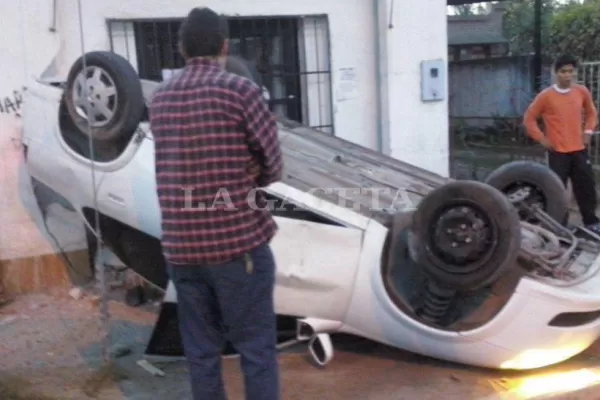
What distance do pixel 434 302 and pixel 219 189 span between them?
1.51m

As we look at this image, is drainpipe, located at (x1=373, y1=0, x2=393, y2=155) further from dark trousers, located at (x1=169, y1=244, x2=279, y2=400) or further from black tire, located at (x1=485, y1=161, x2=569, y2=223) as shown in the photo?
dark trousers, located at (x1=169, y1=244, x2=279, y2=400)

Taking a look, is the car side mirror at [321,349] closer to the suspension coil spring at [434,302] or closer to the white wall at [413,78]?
the suspension coil spring at [434,302]

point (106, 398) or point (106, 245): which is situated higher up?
point (106, 245)

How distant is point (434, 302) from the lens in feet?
12.8

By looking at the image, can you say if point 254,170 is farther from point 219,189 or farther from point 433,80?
point 433,80

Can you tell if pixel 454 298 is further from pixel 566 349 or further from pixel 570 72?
pixel 570 72

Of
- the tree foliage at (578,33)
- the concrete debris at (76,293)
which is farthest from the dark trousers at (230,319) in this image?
the tree foliage at (578,33)

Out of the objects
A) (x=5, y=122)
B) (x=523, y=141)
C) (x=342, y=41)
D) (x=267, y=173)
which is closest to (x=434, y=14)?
(x=342, y=41)

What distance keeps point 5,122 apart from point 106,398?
2.60 m

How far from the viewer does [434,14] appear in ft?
23.8

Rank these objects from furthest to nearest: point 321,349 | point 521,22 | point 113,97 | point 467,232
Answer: point 521,22, point 113,97, point 321,349, point 467,232

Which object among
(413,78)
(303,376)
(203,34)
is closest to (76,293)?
(303,376)

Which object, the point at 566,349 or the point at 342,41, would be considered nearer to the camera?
the point at 566,349

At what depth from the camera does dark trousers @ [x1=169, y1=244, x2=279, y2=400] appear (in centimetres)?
295
